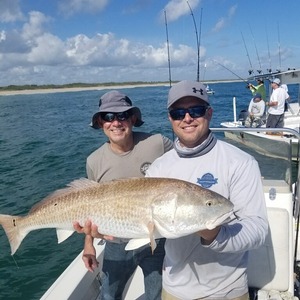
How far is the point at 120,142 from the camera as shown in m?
3.15

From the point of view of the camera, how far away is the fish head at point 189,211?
2049 millimetres

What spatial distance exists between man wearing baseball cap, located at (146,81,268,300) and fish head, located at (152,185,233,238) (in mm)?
89

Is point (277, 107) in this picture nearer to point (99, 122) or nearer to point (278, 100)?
point (278, 100)

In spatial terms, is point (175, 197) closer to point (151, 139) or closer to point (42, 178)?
point (151, 139)

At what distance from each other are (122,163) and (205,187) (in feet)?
3.62

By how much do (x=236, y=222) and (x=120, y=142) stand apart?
1.39 m

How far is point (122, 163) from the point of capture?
10.5ft

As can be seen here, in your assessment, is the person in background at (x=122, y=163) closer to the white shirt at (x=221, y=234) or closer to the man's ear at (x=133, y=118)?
the man's ear at (x=133, y=118)

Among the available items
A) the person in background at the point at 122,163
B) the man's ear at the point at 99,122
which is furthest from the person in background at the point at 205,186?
the man's ear at the point at 99,122

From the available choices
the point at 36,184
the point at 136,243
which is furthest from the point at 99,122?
the point at 36,184

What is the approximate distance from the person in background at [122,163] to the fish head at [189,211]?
38.3 inches

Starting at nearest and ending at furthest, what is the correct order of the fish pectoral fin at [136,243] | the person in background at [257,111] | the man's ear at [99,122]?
the fish pectoral fin at [136,243], the man's ear at [99,122], the person in background at [257,111]

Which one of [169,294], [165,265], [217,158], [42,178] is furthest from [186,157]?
[42,178]

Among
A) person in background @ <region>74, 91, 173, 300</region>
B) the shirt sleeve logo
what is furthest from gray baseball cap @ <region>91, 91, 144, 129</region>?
the shirt sleeve logo
